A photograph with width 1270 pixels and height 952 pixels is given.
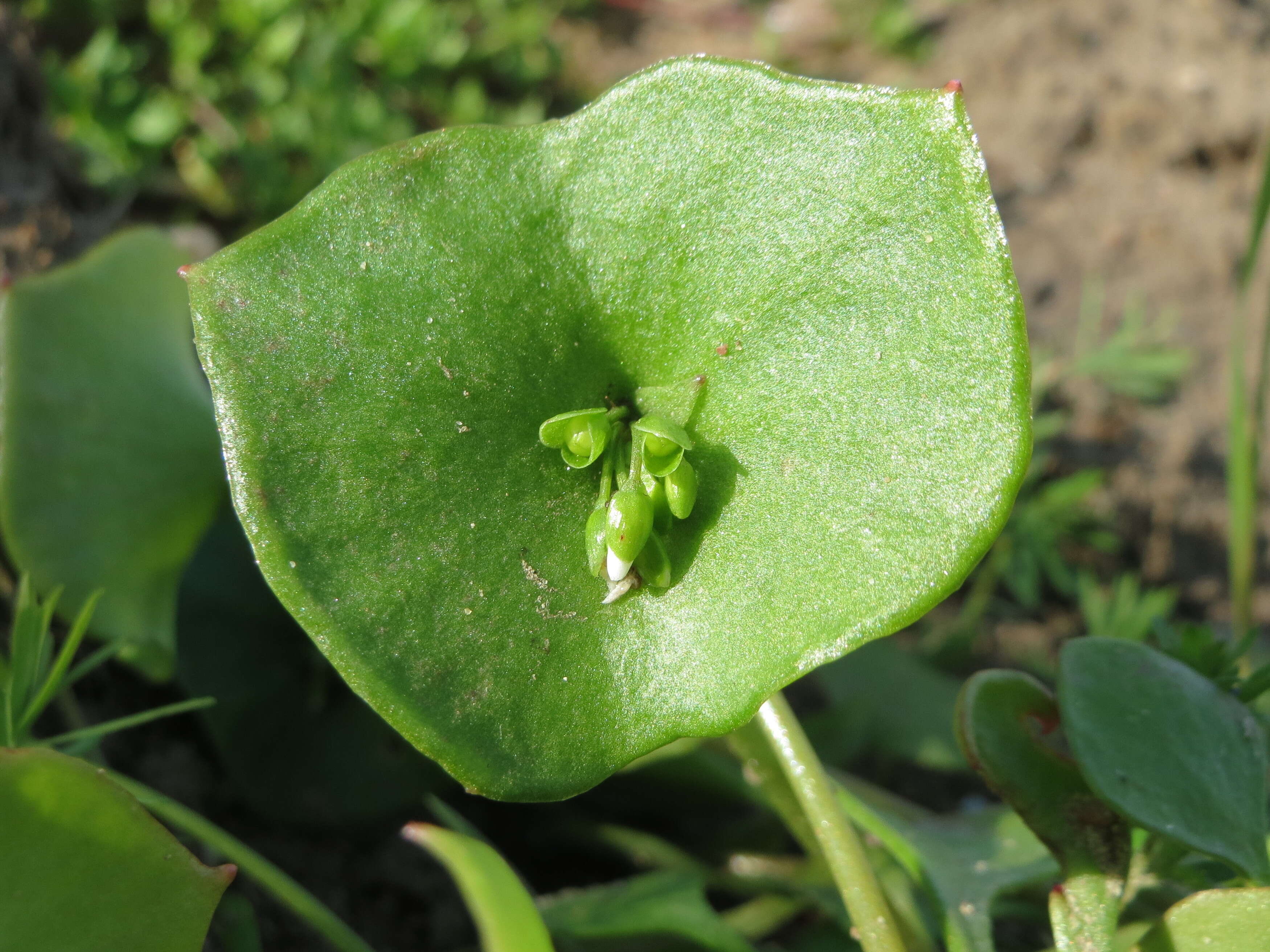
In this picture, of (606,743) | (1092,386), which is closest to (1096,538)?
(1092,386)

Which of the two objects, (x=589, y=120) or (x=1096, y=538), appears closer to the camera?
(x=589, y=120)

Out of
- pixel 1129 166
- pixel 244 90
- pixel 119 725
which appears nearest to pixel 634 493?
pixel 119 725

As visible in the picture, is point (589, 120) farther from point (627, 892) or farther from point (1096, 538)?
point (1096, 538)

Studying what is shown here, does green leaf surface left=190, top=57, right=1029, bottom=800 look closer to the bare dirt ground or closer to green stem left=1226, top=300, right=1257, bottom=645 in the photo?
green stem left=1226, top=300, right=1257, bottom=645

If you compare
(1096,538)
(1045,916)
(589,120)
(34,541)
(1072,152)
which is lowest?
(1096,538)

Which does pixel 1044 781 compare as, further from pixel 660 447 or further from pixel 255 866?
pixel 255 866

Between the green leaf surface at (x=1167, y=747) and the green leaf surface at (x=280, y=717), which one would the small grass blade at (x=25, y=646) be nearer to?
the green leaf surface at (x=280, y=717)
